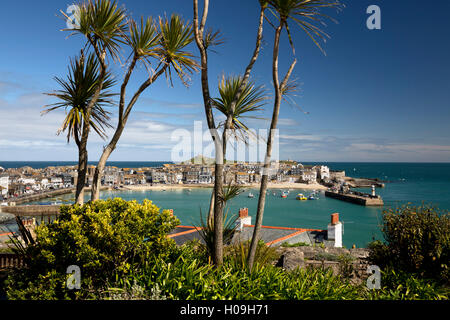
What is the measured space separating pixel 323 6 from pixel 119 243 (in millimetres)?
4021

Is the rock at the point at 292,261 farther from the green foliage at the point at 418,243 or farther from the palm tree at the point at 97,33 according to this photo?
the palm tree at the point at 97,33

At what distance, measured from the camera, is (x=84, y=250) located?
10.6 feet

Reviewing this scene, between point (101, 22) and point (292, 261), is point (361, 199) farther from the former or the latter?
point (101, 22)

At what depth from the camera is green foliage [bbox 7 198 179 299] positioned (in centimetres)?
326

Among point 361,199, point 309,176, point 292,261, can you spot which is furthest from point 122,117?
point 309,176

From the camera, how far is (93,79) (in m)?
5.00

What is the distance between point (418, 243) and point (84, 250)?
461 cm

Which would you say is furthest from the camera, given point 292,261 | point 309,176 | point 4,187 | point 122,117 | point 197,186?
point 309,176

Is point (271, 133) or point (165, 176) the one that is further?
point (165, 176)

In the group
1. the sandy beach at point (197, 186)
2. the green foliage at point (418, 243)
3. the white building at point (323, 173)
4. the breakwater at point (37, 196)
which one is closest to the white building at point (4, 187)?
the breakwater at point (37, 196)

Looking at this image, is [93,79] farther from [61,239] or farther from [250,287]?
[250,287]

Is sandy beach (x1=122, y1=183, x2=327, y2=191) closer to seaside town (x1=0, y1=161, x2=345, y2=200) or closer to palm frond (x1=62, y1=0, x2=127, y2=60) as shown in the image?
seaside town (x1=0, y1=161, x2=345, y2=200)

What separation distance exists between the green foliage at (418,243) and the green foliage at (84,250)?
3.65m
